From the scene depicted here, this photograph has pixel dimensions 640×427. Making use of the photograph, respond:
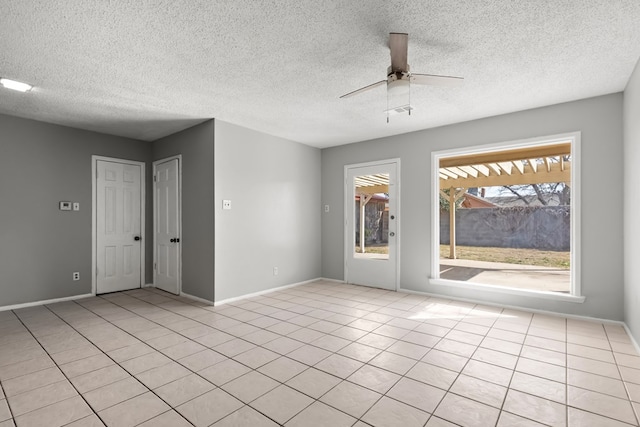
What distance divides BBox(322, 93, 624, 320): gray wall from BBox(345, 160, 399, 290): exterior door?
0.17m

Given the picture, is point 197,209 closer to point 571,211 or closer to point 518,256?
point 571,211

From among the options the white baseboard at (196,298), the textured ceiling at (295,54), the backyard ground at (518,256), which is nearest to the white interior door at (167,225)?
the white baseboard at (196,298)

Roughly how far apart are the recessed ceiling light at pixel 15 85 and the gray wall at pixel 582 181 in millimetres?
4380

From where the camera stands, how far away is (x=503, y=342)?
3016 millimetres

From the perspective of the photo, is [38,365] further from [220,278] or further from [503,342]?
[503,342]

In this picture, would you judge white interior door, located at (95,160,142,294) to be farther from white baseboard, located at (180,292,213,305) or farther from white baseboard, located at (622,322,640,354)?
white baseboard, located at (622,322,640,354)

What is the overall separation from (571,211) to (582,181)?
14.2 inches

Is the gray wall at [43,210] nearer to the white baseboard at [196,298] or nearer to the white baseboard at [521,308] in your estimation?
the white baseboard at [196,298]

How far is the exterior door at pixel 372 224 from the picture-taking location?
517 centimetres

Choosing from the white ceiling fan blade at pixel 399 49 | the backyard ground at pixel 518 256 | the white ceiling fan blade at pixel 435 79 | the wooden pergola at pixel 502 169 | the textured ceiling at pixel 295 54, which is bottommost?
the backyard ground at pixel 518 256

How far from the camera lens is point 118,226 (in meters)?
5.14

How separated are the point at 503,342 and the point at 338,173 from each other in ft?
12.3

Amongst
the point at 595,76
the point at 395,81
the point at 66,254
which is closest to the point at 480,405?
the point at 395,81

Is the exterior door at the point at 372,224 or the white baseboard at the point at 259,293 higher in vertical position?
the exterior door at the point at 372,224
